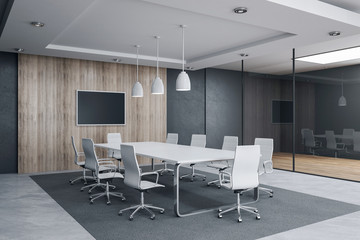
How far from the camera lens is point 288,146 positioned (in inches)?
309

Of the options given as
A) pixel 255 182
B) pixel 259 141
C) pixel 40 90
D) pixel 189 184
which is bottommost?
pixel 189 184

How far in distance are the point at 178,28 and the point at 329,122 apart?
153 inches

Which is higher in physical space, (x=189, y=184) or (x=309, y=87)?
(x=309, y=87)

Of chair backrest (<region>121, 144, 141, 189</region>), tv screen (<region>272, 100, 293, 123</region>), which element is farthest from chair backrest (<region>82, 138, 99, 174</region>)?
tv screen (<region>272, 100, 293, 123</region>)

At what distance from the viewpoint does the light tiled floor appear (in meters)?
3.46

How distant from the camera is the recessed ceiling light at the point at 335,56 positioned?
6.45 meters

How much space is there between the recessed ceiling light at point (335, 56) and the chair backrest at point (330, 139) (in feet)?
5.14

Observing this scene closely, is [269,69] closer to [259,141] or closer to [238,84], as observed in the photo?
[238,84]

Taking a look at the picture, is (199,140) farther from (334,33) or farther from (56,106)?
(56,106)

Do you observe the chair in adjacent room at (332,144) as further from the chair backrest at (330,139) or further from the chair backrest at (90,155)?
the chair backrest at (90,155)

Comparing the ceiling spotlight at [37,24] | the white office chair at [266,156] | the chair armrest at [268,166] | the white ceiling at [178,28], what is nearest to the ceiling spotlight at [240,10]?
the white ceiling at [178,28]

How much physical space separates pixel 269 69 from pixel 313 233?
19.9 feet

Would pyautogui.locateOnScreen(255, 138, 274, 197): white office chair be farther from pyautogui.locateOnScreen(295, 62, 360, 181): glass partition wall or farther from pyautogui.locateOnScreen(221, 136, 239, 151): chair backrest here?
pyautogui.locateOnScreen(295, 62, 360, 181): glass partition wall

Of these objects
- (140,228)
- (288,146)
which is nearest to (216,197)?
(140,228)
